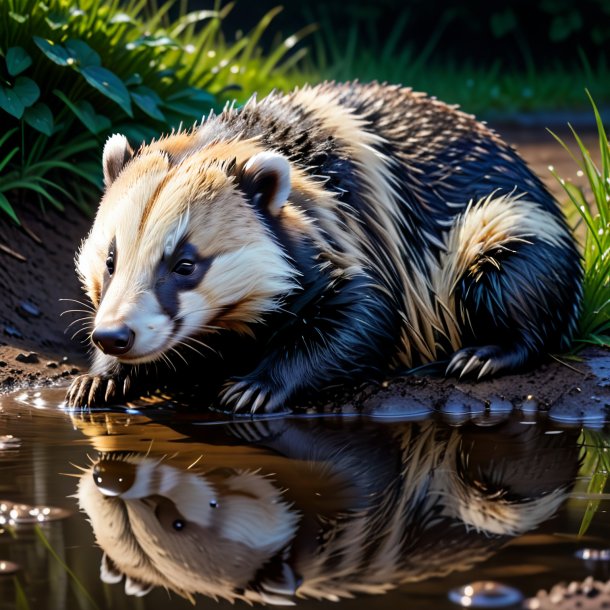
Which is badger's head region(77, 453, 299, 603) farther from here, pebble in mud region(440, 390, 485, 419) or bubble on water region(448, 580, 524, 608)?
pebble in mud region(440, 390, 485, 419)

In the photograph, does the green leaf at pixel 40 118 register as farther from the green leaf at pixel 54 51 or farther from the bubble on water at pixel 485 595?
the bubble on water at pixel 485 595

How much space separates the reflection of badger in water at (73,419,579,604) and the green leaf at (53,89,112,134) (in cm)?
221

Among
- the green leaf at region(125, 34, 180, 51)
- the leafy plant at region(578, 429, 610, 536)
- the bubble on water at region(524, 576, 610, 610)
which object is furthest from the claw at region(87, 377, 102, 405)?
the bubble on water at region(524, 576, 610, 610)

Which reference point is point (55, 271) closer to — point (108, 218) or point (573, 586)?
point (108, 218)

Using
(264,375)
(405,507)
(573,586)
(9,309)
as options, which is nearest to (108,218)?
(264,375)

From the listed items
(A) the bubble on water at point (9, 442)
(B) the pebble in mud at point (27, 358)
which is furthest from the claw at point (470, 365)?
(B) the pebble in mud at point (27, 358)

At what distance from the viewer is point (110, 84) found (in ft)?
18.9

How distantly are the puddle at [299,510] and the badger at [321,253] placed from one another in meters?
0.31

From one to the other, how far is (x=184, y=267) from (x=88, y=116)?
2.01 meters

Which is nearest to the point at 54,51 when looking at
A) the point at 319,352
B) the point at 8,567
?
the point at 319,352

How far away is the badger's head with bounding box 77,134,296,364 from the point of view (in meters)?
4.01

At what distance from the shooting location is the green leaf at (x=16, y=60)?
553cm

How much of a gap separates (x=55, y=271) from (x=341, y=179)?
5.99ft

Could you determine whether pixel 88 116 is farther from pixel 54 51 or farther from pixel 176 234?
pixel 176 234
